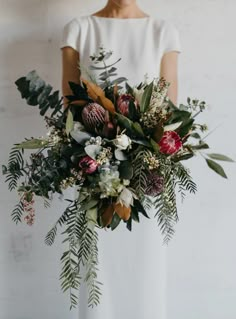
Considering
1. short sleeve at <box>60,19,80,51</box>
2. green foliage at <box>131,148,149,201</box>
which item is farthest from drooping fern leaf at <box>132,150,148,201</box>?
short sleeve at <box>60,19,80,51</box>

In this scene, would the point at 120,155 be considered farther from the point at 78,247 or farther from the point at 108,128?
the point at 78,247

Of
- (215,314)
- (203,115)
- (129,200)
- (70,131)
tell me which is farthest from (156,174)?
(215,314)

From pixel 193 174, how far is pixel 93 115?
0.64 meters

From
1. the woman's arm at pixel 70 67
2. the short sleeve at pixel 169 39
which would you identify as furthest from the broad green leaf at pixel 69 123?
the short sleeve at pixel 169 39

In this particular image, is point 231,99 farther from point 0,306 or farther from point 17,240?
point 0,306

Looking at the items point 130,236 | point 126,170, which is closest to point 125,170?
point 126,170

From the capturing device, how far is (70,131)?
0.82 metres

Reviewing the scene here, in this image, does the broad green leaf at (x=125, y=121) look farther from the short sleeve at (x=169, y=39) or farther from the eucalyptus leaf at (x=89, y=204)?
the short sleeve at (x=169, y=39)

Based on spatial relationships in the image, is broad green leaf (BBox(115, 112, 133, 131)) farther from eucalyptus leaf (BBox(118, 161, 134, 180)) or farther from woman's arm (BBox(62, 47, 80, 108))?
woman's arm (BBox(62, 47, 80, 108))

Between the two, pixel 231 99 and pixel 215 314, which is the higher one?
pixel 231 99

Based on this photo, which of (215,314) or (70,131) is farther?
(215,314)

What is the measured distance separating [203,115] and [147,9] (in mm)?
383

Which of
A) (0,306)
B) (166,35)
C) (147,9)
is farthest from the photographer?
→ (0,306)

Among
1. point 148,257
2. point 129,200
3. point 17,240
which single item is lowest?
point 17,240
